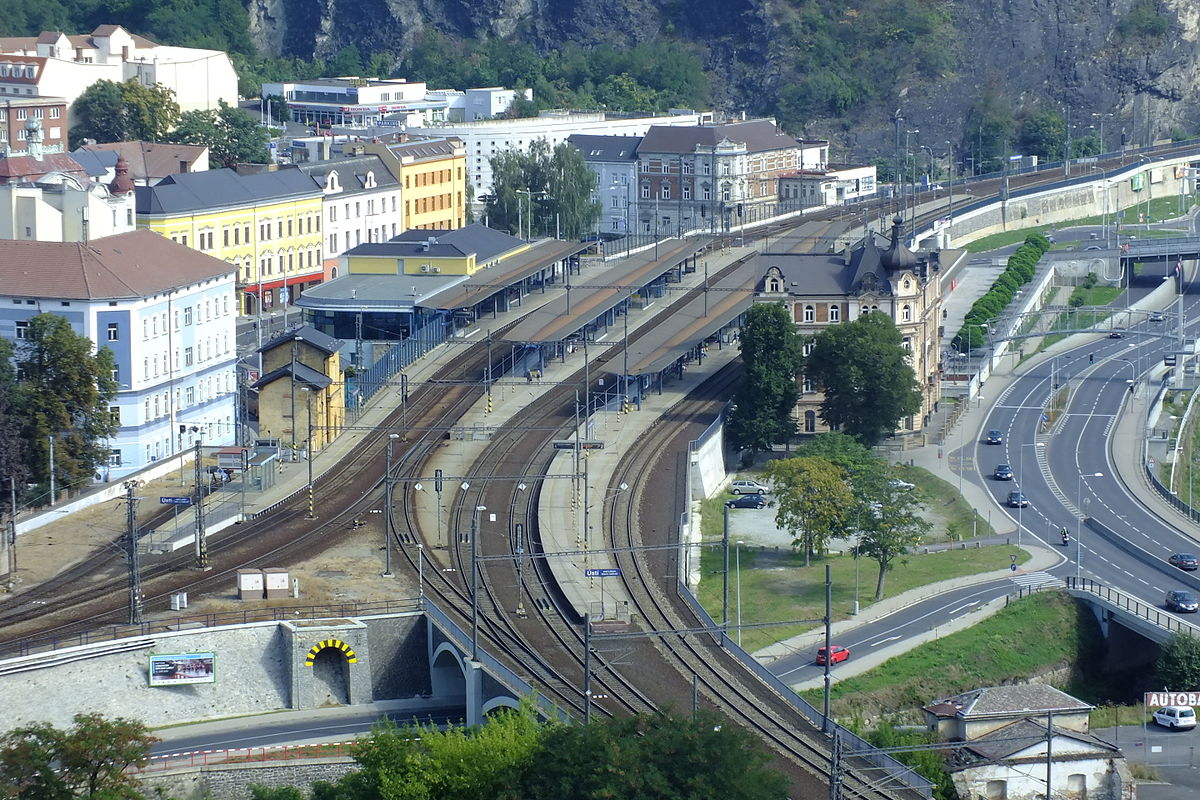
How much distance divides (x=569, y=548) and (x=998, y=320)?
48217mm

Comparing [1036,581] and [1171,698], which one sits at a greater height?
[1036,581]

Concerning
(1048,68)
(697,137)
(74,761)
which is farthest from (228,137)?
(74,761)

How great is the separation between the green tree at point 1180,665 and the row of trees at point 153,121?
7749cm

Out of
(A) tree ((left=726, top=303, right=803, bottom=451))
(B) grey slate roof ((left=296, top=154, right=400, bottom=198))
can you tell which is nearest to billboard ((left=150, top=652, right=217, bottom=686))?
(A) tree ((left=726, top=303, right=803, bottom=451))

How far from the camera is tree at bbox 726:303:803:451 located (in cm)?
9575

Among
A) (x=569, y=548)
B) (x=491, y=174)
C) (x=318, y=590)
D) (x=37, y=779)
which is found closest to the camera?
(x=37, y=779)

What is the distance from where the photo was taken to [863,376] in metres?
95.9

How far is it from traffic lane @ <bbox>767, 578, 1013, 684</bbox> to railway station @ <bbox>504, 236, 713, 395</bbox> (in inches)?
1049

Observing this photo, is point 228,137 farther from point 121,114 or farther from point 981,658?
point 981,658

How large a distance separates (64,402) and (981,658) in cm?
3045

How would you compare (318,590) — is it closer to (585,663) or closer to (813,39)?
(585,663)

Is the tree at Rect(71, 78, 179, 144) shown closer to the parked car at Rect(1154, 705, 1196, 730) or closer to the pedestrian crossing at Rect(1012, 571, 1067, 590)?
the pedestrian crossing at Rect(1012, 571, 1067, 590)

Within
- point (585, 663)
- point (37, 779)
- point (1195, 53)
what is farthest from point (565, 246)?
point (1195, 53)

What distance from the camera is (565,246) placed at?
12700 centimetres
